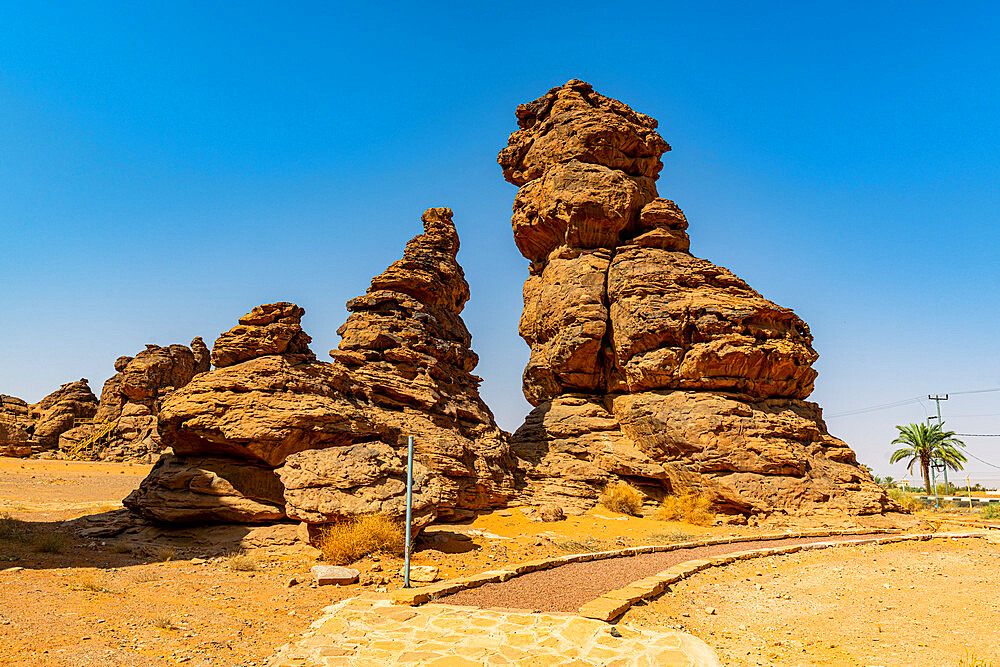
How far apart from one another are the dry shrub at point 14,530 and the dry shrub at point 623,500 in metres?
16.3

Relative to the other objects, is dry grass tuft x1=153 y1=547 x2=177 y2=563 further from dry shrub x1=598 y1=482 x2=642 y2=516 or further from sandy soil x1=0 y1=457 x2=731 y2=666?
dry shrub x1=598 y1=482 x2=642 y2=516

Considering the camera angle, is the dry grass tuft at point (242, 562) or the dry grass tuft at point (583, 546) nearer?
the dry grass tuft at point (242, 562)

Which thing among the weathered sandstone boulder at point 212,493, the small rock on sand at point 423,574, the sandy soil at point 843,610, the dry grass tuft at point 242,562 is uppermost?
the weathered sandstone boulder at point 212,493

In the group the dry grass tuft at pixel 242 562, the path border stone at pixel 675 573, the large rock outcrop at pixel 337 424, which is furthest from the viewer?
the large rock outcrop at pixel 337 424

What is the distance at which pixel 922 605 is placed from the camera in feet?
29.7

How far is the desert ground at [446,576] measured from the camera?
6816mm

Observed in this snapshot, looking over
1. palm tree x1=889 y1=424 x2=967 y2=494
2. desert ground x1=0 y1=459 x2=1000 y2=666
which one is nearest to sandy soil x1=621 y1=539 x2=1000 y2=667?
desert ground x1=0 y1=459 x2=1000 y2=666

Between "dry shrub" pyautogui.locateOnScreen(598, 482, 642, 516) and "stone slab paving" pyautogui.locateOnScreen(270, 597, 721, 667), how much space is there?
42.1 ft

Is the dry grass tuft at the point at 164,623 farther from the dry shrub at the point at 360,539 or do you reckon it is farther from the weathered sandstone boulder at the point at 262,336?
the weathered sandstone boulder at the point at 262,336

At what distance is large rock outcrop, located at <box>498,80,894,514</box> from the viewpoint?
20688mm

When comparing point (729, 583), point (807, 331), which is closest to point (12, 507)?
point (729, 583)

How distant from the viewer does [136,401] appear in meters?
42.0

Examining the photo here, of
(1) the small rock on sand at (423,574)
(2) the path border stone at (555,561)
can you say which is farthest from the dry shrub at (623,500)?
(1) the small rock on sand at (423,574)

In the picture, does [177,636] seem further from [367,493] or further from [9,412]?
[9,412]
